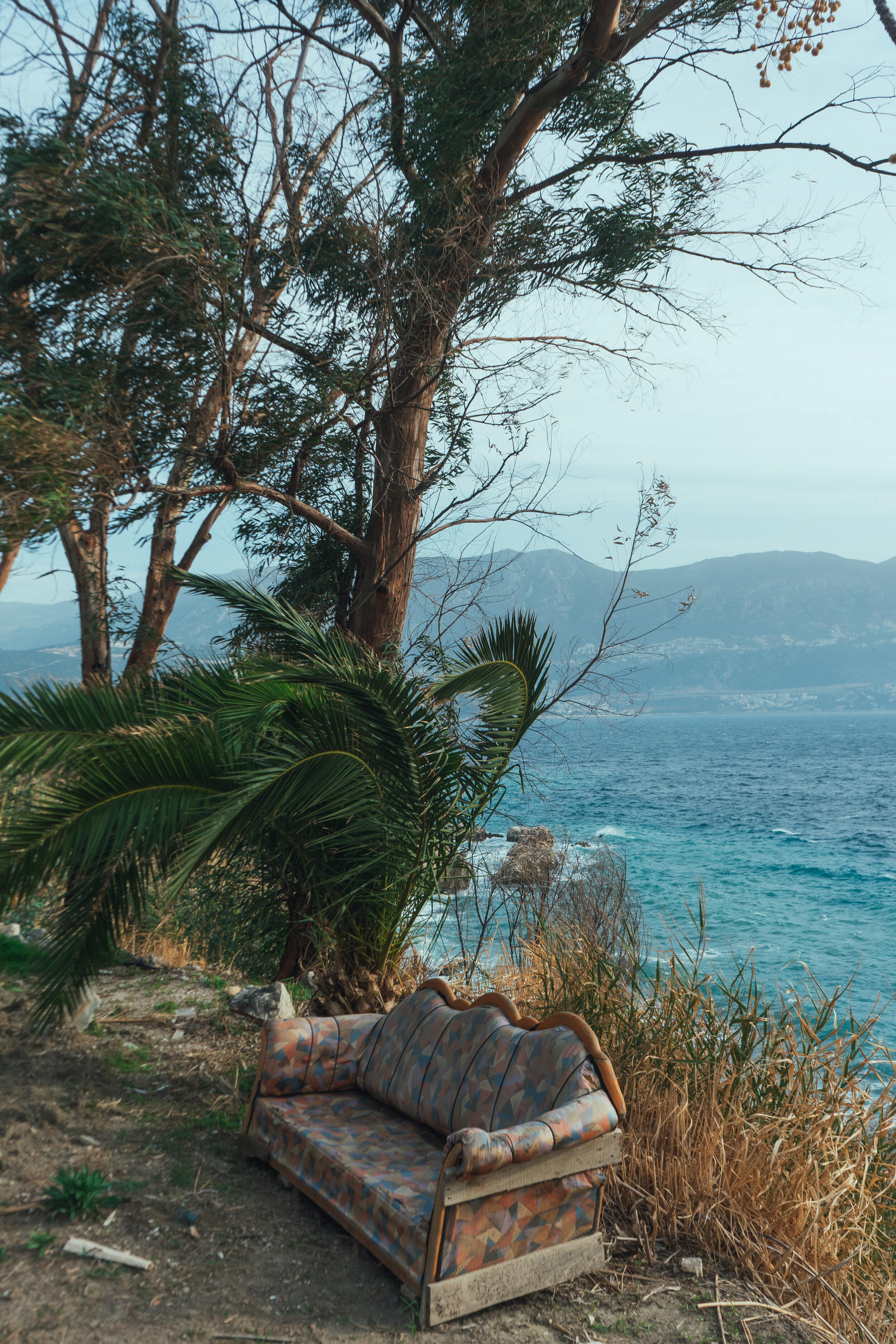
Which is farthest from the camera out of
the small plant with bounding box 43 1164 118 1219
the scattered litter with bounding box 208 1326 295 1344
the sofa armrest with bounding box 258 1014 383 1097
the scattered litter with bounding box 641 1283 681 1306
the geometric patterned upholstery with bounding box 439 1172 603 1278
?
the sofa armrest with bounding box 258 1014 383 1097

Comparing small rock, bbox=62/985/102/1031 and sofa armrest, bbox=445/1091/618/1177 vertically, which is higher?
sofa armrest, bbox=445/1091/618/1177

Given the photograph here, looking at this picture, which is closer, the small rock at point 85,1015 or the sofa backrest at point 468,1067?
the sofa backrest at point 468,1067

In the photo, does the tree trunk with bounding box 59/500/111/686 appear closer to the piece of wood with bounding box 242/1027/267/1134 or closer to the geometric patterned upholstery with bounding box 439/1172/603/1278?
the piece of wood with bounding box 242/1027/267/1134

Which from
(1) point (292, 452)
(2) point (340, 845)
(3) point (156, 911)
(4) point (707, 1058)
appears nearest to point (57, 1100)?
(3) point (156, 911)

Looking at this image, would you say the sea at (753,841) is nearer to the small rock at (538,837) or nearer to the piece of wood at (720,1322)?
the small rock at (538,837)

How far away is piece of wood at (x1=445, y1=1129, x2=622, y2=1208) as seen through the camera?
2848mm

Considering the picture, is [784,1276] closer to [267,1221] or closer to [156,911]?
[267,1221]

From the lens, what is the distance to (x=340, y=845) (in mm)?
4730

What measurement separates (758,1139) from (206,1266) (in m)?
2.18

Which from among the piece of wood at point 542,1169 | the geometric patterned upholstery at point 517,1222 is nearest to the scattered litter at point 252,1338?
the geometric patterned upholstery at point 517,1222

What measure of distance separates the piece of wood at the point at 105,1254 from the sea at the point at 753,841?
2578mm

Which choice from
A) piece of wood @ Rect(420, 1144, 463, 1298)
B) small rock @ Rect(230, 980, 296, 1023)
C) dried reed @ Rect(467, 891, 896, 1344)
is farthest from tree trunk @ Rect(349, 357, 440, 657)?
piece of wood @ Rect(420, 1144, 463, 1298)

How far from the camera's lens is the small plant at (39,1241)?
3125 millimetres

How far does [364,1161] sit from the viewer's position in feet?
11.2
